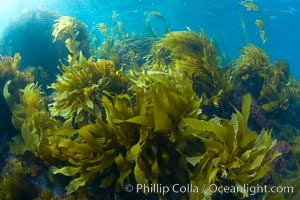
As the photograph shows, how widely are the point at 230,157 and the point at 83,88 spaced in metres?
2.16

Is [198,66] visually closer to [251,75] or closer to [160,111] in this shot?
[251,75]

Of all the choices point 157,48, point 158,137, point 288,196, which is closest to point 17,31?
point 157,48

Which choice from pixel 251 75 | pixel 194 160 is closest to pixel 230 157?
pixel 194 160

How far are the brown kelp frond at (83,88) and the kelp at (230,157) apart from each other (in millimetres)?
1308

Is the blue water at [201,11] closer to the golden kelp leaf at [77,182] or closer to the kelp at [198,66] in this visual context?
the kelp at [198,66]

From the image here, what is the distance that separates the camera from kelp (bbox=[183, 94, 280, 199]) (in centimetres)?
247

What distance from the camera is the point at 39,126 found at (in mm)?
3457

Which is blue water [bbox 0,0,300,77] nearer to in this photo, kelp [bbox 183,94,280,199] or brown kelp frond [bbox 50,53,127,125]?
brown kelp frond [bbox 50,53,127,125]

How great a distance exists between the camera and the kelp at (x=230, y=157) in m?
2.47

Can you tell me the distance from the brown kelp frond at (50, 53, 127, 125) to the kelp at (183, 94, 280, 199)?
1308 mm

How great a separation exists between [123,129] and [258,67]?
4.61 metres

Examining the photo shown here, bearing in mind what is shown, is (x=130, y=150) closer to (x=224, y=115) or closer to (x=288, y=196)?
(x=288, y=196)

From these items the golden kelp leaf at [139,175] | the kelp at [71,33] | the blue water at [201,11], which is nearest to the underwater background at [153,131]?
the golden kelp leaf at [139,175]

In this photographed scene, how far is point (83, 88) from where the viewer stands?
12.5 ft
